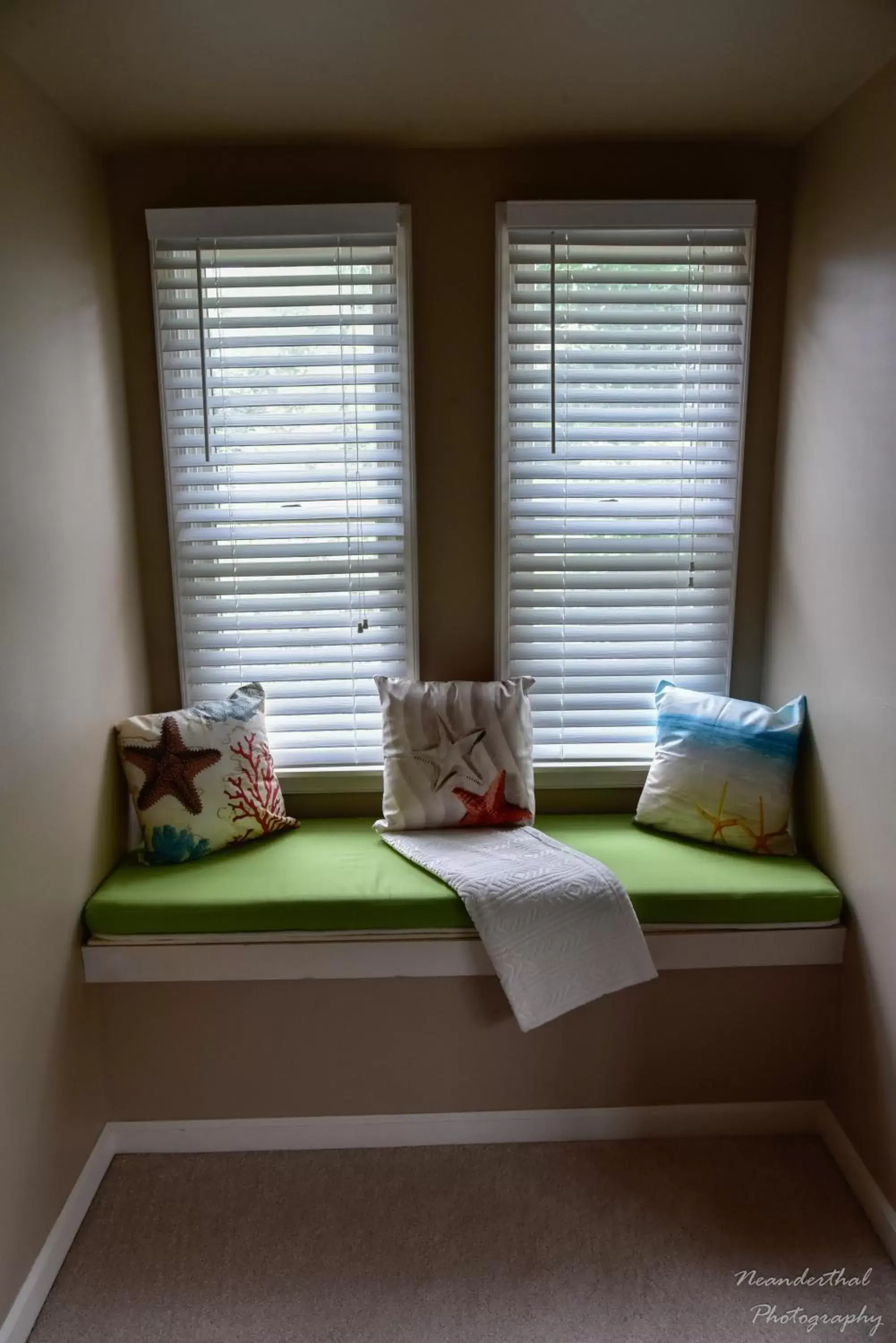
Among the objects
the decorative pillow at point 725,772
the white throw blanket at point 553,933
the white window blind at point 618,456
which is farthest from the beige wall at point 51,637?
the decorative pillow at point 725,772

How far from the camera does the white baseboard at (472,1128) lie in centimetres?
203

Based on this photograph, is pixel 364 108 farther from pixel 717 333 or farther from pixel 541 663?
pixel 541 663

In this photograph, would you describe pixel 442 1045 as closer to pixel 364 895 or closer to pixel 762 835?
pixel 364 895

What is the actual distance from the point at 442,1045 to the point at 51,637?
4.23 ft

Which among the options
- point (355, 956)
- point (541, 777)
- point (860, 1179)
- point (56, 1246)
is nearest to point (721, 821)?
point (541, 777)

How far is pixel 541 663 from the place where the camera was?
2.32 metres

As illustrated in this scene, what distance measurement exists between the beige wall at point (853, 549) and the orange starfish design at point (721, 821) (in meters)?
0.20

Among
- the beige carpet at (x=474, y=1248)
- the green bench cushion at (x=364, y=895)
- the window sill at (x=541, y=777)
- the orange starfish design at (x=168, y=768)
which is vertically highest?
the orange starfish design at (x=168, y=768)

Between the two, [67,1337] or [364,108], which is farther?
[364,108]

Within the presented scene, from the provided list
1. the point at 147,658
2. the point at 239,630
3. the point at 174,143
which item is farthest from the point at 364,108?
the point at 147,658

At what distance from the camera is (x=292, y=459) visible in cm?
220

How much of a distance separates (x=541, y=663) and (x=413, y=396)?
2.60 ft

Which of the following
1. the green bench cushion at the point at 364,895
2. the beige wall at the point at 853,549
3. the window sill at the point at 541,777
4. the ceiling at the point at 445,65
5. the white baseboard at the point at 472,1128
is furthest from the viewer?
the window sill at the point at 541,777

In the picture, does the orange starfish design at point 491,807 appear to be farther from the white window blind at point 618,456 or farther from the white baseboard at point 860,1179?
the white baseboard at point 860,1179
